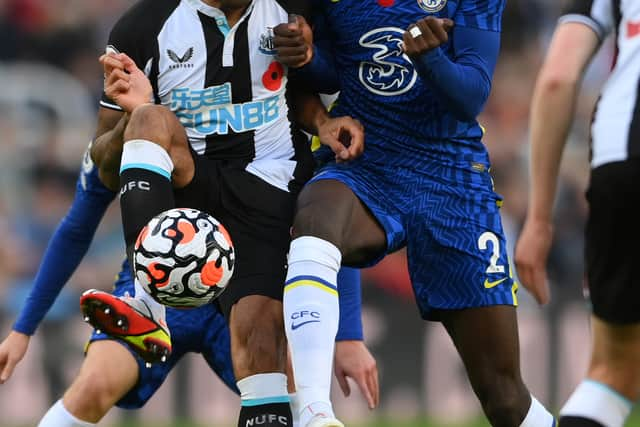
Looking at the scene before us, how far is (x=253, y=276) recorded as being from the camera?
16.4ft

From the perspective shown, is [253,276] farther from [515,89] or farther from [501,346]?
[515,89]

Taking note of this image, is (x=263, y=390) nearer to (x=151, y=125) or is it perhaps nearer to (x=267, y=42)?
(x=151, y=125)

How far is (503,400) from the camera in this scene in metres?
5.04

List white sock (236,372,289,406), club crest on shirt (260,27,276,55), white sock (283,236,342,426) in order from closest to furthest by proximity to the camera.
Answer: white sock (283,236,342,426) < white sock (236,372,289,406) < club crest on shirt (260,27,276,55)

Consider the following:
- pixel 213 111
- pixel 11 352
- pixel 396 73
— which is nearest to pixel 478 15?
pixel 396 73

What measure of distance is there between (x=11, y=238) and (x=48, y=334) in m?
0.99

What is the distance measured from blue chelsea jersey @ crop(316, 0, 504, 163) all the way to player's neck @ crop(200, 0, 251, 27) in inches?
13.6

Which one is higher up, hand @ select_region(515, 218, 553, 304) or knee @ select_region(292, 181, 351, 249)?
hand @ select_region(515, 218, 553, 304)

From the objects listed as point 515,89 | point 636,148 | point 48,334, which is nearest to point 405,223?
point 636,148

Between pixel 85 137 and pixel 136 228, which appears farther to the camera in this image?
pixel 85 137

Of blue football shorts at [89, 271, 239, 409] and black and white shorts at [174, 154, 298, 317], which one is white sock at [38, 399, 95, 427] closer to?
blue football shorts at [89, 271, 239, 409]

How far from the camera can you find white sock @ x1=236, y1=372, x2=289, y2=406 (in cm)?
484

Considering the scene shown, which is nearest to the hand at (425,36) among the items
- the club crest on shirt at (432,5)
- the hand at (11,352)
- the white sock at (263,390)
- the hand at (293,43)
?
the club crest on shirt at (432,5)

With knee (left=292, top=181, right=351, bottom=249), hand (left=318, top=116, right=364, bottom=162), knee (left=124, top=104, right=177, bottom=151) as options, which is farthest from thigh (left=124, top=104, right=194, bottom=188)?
hand (left=318, top=116, right=364, bottom=162)
